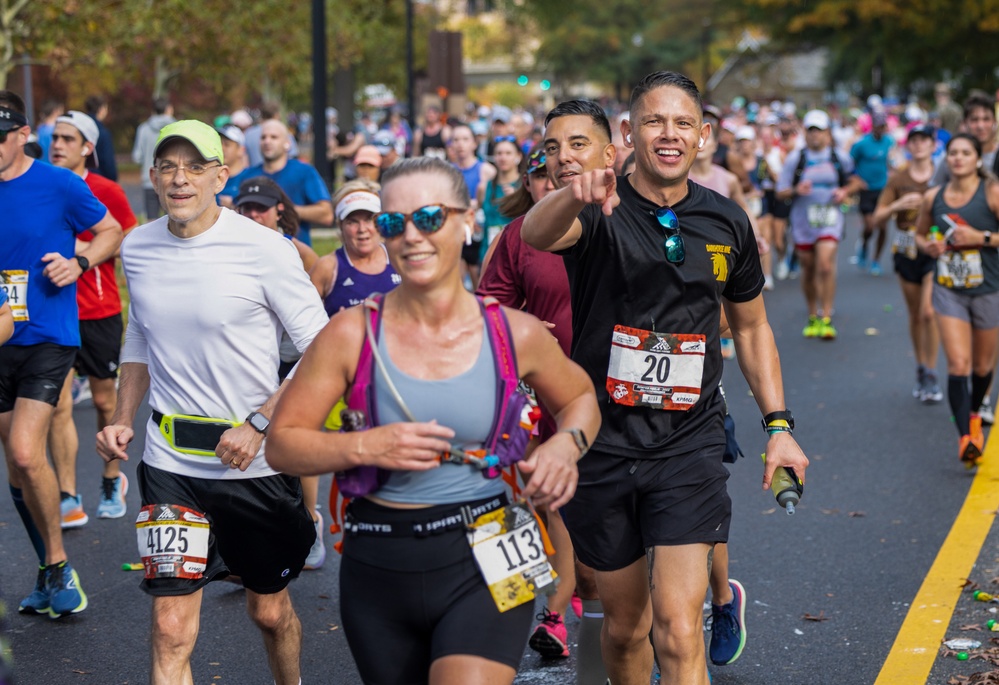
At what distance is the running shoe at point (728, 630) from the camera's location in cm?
545

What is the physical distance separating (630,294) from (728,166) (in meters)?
9.82

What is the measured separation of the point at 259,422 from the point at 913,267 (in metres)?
7.72

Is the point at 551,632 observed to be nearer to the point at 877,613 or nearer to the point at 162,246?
the point at 877,613

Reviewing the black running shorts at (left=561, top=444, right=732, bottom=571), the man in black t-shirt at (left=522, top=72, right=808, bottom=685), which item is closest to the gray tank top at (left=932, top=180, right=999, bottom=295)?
the man in black t-shirt at (left=522, top=72, right=808, bottom=685)

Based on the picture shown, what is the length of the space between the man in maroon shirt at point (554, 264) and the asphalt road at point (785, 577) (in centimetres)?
20

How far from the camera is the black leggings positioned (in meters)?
3.39

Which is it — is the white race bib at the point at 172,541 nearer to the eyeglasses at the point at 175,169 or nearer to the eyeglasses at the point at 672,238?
the eyeglasses at the point at 175,169

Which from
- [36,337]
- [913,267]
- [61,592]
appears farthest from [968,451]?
[36,337]

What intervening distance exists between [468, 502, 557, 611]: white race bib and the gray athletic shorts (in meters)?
6.18

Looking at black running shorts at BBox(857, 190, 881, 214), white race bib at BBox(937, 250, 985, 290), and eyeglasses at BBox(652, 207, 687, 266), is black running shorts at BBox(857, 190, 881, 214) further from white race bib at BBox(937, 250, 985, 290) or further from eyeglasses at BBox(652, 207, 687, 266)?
eyeglasses at BBox(652, 207, 687, 266)

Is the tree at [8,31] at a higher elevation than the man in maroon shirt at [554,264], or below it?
higher

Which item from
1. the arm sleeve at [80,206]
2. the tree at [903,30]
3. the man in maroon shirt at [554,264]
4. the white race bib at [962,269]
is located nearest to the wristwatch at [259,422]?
the man in maroon shirt at [554,264]

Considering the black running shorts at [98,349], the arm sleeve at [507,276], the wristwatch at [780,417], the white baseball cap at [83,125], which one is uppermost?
the white baseball cap at [83,125]

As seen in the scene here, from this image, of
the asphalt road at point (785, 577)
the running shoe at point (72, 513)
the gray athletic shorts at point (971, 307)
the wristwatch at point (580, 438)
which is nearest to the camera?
the wristwatch at point (580, 438)
